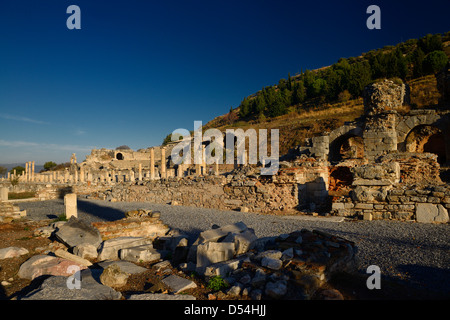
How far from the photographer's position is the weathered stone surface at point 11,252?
5.62m

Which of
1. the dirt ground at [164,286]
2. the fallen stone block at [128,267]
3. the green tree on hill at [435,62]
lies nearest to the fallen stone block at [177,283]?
the dirt ground at [164,286]

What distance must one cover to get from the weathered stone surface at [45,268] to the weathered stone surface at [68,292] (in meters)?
0.82

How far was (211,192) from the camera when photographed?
13008mm

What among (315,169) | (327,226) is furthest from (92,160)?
(327,226)

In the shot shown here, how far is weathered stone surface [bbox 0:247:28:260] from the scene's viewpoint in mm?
5625

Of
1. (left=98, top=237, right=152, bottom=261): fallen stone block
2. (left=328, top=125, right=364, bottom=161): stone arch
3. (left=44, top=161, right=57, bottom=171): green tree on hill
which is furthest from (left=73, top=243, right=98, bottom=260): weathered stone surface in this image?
(left=44, top=161, right=57, bottom=171): green tree on hill

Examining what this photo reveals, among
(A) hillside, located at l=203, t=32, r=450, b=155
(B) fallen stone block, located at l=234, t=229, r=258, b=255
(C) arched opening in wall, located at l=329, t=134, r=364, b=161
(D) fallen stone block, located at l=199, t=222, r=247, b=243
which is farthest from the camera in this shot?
(A) hillside, located at l=203, t=32, r=450, b=155

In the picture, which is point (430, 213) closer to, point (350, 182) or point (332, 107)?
point (350, 182)

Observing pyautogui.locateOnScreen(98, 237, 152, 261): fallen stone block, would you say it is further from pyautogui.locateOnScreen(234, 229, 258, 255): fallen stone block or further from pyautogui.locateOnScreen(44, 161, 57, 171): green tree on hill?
pyautogui.locateOnScreen(44, 161, 57, 171): green tree on hill

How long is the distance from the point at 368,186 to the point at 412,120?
1510 centimetres

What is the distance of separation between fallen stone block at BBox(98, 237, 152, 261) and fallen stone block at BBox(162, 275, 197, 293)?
2.34 meters

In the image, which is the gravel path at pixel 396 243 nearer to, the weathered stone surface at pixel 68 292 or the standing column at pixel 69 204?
the weathered stone surface at pixel 68 292

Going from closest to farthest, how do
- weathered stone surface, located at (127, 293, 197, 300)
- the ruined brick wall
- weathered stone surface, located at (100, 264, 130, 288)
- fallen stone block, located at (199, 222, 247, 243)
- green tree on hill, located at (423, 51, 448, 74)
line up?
1. weathered stone surface, located at (127, 293, 197, 300)
2. weathered stone surface, located at (100, 264, 130, 288)
3. fallen stone block, located at (199, 222, 247, 243)
4. the ruined brick wall
5. green tree on hill, located at (423, 51, 448, 74)
